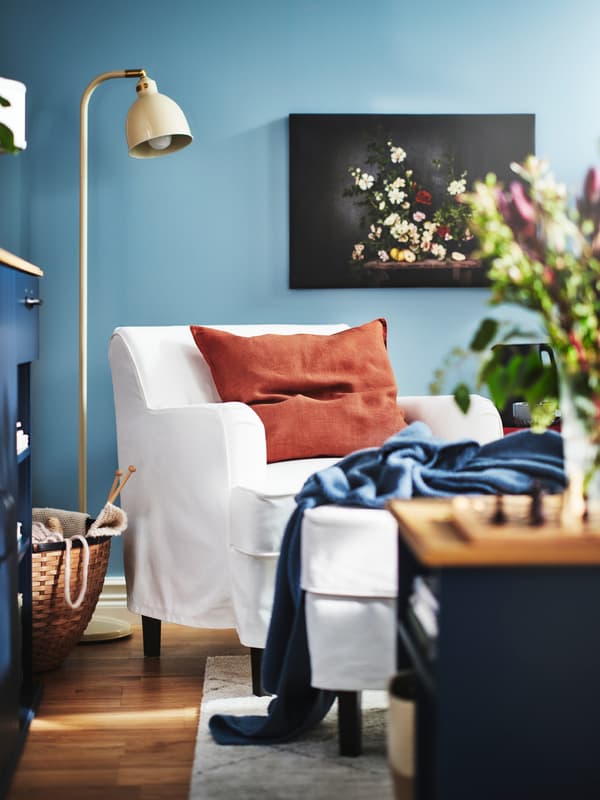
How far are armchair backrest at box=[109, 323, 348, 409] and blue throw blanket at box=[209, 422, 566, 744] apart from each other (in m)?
0.83

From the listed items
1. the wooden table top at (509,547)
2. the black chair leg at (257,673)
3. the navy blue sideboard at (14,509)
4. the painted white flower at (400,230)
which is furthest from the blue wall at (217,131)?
the wooden table top at (509,547)

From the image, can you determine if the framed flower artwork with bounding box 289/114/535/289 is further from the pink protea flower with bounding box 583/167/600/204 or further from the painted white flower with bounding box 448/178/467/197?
the pink protea flower with bounding box 583/167/600/204

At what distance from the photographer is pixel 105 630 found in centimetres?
305

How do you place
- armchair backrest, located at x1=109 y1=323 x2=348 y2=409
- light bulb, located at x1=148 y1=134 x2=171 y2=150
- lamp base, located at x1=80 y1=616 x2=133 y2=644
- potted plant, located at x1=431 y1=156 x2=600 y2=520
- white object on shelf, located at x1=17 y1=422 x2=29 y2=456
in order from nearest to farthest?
A: potted plant, located at x1=431 y1=156 x2=600 y2=520, white object on shelf, located at x1=17 y1=422 x2=29 y2=456, armchair backrest, located at x1=109 y1=323 x2=348 y2=409, lamp base, located at x1=80 y1=616 x2=133 y2=644, light bulb, located at x1=148 y1=134 x2=171 y2=150

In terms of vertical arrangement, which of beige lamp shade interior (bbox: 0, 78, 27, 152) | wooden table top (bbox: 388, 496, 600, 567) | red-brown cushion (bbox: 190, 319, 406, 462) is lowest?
wooden table top (bbox: 388, 496, 600, 567)

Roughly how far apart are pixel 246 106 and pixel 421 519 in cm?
245

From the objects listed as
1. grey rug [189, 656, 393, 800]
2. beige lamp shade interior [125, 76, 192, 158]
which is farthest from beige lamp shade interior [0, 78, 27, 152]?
grey rug [189, 656, 393, 800]

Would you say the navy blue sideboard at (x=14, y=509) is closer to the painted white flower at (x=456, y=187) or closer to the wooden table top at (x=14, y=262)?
the wooden table top at (x=14, y=262)

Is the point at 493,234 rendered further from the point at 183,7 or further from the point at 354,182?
the point at 183,7

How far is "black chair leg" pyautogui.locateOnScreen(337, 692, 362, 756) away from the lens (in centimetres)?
201

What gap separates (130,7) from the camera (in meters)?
3.55

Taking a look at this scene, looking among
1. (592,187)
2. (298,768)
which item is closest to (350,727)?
(298,768)

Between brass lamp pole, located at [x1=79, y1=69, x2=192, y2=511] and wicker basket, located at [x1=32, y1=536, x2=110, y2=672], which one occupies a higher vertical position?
brass lamp pole, located at [x1=79, y1=69, x2=192, y2=511]

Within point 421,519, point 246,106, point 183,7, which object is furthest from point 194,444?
point 183,7
